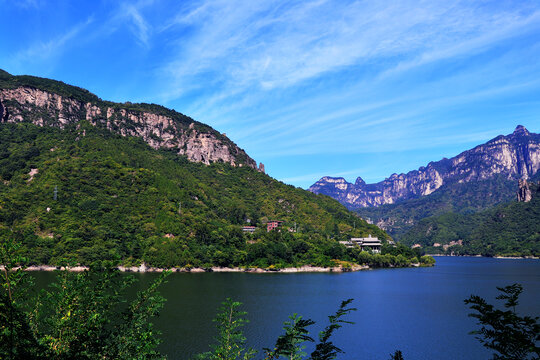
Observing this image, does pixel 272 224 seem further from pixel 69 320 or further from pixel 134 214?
pixel 69 320

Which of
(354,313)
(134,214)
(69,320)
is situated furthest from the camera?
(134,214)

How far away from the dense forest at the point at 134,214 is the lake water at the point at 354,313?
1875 centimetres

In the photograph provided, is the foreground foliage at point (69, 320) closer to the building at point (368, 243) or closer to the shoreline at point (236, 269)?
the shoreline at point (236, 269)

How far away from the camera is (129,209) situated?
11388 cm

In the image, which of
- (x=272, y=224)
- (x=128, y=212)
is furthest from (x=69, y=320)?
(x=272, y=224)

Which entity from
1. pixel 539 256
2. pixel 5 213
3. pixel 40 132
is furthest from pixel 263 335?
pixel 539 256

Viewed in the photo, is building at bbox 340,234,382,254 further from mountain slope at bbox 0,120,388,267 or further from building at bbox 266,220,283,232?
building at bbox 266,220,283,232

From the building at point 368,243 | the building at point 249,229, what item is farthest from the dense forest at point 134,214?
the building at point 368,243

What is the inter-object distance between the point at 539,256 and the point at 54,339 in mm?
239492

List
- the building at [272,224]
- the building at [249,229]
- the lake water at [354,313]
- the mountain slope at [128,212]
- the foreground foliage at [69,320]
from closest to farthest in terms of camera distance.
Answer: the foreground foliage at [69,320] → the lake water at [354,313] → the mountain slope at [128,212] → the building at [249,229] → the building at [272,224]

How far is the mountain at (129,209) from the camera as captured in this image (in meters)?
96.9

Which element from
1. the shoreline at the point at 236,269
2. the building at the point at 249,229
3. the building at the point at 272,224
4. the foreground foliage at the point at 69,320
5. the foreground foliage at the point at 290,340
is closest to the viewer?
the foreground foliage at the point at 69,320

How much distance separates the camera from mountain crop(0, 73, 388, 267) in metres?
96.9

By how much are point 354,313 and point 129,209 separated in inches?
3266
